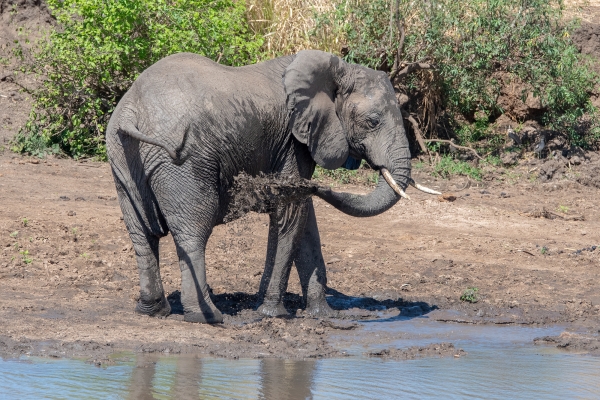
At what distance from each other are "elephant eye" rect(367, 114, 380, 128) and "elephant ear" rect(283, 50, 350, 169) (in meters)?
0.21

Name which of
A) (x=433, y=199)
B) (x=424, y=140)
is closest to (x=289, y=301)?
(x=433, y=199)

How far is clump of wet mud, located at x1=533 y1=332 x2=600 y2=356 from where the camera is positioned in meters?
6.77

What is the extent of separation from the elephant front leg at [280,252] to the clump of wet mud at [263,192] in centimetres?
17

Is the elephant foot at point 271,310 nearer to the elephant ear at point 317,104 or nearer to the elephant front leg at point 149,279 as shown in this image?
the elephant front leg at point 149,279

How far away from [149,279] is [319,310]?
4.53 feet

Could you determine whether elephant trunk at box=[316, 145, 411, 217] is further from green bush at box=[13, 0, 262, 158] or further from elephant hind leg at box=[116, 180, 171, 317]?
green bush at box=[13, 0, 262, 158]

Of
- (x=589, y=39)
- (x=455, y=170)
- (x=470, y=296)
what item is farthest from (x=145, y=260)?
(x=589, y=39)

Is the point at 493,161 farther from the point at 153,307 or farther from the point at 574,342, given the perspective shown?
the point at 153,307

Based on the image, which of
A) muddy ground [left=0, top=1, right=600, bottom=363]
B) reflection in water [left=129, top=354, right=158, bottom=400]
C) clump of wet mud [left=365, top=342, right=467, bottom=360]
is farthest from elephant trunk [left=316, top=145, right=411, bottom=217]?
reflection in water [left=129, top=354, right=158, bottom=400]

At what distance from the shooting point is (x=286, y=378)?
5.85 metres

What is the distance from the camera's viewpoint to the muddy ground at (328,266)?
6.51 metres

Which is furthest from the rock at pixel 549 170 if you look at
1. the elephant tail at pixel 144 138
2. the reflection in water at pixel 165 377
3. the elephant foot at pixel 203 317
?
the reflection in water at pixel 165 377

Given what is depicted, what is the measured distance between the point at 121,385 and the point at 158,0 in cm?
638

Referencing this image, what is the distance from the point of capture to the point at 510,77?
12938mm
